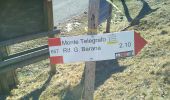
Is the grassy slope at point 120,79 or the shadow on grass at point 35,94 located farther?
the shadow on grass at point 35,94

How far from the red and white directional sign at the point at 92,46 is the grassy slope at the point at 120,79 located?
2.03 meters

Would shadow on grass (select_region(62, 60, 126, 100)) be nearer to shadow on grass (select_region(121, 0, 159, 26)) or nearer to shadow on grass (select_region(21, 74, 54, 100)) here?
shadow on grass (select_region(21, 74, 54, 100))

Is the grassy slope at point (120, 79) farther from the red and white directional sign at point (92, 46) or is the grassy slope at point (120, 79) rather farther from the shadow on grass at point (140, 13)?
the red and white directional sign at point (92, 46)

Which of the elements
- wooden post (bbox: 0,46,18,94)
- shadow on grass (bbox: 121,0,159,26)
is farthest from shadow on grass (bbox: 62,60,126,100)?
shadow on grass (bbox: 121,0,159,26)

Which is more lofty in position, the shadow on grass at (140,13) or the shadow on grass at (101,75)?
the shadow on grass at (140,13)

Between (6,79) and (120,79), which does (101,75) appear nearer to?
(120,79)

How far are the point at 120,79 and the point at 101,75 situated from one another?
433mm

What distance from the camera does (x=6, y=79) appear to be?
20.2ft

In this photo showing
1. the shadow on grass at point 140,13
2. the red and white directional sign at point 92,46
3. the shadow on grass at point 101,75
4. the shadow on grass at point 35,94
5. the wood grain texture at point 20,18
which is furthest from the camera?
the shadow on grass at point 140,13

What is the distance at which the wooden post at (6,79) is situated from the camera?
19.8 feet

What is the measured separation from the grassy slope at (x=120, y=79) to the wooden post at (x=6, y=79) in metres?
0.13

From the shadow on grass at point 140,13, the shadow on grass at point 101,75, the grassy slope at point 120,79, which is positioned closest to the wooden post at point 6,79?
the grassy slope at point 120,79

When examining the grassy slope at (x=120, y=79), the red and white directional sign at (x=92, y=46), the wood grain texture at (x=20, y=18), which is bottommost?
the grassy slope at (x=120, y=79)

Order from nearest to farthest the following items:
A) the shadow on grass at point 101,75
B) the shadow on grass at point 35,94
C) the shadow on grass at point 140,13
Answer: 1. the shadow on grass at point 101,75
2. the shadow on grass at point 35,94
3. the shadow on grass at point 140,13
